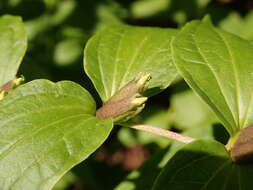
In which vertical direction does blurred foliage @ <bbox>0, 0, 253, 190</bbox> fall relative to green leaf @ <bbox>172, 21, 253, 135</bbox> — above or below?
below

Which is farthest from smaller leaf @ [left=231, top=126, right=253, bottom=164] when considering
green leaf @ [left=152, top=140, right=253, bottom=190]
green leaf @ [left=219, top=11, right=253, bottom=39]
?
green leaf @ [left=219, top=11, right=253, bottom=39]

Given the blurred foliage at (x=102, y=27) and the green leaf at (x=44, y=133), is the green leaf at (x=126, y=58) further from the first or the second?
the blurred foliage at (x=102, y=27)

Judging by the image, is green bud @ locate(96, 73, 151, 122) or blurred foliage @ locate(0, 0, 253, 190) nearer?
green bud @ locate(96, 73, 151, 122)

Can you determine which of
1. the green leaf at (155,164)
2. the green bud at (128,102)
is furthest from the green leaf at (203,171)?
the green leaf at (155,164)

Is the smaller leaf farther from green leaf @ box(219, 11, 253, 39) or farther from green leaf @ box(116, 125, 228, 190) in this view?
green leaf @ box(219, 11, 253, 39)

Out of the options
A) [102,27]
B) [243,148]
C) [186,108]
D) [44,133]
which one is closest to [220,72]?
[243,148]
